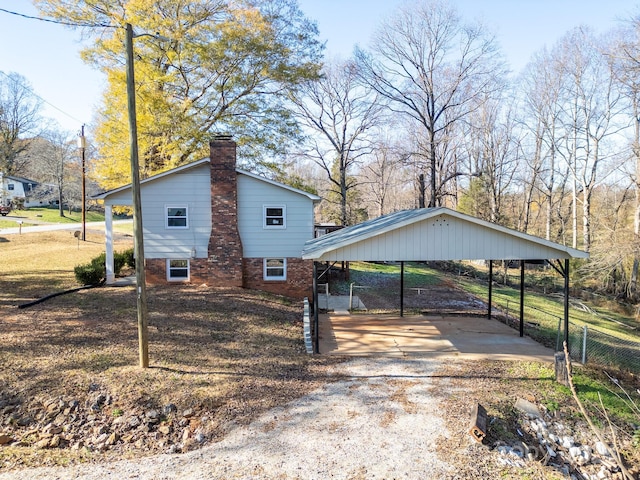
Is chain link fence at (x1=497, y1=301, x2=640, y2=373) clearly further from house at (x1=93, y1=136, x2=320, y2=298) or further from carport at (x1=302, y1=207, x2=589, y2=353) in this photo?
house at (x1=93, y1=136, x2=320, y2=298)

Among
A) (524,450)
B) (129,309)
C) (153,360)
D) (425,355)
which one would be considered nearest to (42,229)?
(129,309)

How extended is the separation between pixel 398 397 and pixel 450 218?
4273 millimetres

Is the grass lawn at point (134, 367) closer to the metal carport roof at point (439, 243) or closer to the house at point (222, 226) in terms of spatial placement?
the house at point (222, 226)

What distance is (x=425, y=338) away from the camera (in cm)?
1159

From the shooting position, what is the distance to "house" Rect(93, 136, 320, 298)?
49.9 feet

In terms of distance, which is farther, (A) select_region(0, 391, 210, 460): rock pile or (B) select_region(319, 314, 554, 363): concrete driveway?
(B) select_region(319, 314, 554, 363): concrete driveway

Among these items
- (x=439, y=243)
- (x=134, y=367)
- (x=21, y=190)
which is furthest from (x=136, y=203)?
(x=21, y=190)

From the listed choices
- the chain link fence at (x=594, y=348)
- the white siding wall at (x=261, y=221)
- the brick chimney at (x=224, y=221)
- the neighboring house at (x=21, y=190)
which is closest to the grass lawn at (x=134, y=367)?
the brick chimney at (x=224, y=221)

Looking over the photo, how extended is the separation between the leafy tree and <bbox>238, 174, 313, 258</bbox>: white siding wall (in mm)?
6604

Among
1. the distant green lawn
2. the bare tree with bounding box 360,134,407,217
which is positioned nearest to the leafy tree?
the bare tree with bounding box 360,134,407,217

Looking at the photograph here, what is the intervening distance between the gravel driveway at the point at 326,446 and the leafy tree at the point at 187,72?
16.1m

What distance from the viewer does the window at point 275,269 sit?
626 inches

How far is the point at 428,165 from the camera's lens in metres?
29.6

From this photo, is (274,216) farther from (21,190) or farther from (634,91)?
(21,190)
